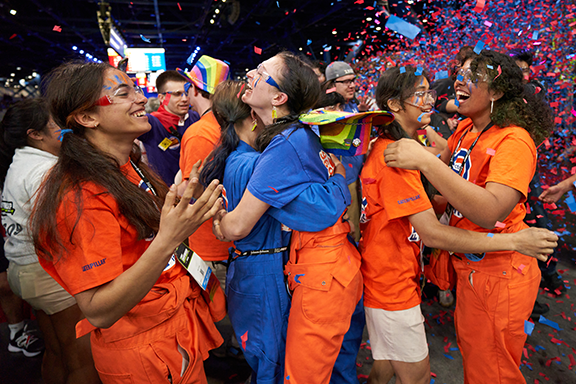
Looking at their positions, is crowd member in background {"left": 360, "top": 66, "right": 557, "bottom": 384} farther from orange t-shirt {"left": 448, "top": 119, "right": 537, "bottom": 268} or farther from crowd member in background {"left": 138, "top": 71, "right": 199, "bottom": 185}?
crowd member in background {"left": 138, "top": 71, "right": 199, "bottom": 185}

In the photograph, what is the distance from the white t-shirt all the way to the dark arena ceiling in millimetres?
6688

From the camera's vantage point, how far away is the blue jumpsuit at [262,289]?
1665 millimetres

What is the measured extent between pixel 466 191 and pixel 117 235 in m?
1.50

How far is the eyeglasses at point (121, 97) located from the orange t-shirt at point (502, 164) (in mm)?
1735

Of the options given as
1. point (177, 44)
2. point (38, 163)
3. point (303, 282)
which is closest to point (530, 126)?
point (303, 282)

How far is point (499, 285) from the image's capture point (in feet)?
5.52

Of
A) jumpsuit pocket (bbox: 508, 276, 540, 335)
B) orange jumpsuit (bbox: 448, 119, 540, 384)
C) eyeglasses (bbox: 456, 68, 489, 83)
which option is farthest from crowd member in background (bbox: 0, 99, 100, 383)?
eyeglasses (bbox: 456, 68, 489, 83)

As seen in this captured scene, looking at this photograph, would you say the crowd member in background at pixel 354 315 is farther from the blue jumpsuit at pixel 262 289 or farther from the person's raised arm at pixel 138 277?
the person's raised arm at pixel 138 277

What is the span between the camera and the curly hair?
171cm

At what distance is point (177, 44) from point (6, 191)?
18.1 m

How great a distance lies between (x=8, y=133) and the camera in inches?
99.1

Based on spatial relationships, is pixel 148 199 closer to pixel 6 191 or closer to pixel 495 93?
pixel 6 191

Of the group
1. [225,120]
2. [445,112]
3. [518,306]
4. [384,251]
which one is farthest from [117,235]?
[445,112]

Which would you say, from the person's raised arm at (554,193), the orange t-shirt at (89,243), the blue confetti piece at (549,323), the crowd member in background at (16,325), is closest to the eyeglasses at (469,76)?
the person's raised arm at (554,193)
